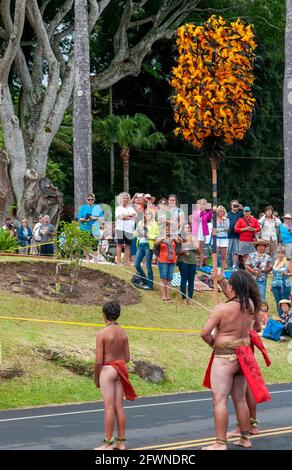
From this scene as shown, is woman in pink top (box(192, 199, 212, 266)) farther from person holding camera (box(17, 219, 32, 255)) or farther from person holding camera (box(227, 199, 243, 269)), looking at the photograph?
person holding camera (box(17, 219, 32, 255))

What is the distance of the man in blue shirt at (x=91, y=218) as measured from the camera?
2531 cm

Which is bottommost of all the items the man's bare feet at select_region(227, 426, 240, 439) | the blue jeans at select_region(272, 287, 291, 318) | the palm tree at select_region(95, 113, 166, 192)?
the man's bare feet at select_region(227, 426, 240, 439)

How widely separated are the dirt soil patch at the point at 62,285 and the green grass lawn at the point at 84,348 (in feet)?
1.18

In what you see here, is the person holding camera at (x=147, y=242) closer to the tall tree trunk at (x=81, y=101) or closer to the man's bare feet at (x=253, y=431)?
the tall tree trunk at (x=81, y=101)

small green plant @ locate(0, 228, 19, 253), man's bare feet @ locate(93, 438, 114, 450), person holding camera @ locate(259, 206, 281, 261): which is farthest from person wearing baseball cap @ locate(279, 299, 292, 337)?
man's bare feet @ locate(93, 438, 114, 450)

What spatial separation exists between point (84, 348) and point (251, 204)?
3078 centimetres

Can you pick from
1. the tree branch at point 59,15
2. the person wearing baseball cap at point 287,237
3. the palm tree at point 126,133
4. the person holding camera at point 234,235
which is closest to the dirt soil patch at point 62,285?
the person holding camera at point 234,235

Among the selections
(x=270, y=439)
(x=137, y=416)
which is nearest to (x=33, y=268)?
(x=137, y=416)

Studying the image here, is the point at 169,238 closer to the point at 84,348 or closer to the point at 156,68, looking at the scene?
the point at 84,348

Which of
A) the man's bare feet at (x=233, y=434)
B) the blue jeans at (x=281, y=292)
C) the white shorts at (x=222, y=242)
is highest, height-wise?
the white shorts at (x=222, y=242)

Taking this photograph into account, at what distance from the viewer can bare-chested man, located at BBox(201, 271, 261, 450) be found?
1070cm

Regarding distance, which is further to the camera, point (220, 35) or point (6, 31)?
point (6, 31)

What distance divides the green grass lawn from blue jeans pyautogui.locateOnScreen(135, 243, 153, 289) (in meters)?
0.45
